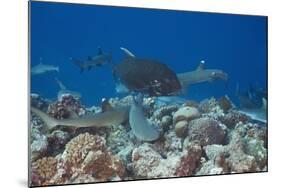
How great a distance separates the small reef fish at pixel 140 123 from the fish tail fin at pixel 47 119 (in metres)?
0.45

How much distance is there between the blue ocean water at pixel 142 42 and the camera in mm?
2682

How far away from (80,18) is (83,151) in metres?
0.76

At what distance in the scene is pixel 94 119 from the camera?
2.75 meters


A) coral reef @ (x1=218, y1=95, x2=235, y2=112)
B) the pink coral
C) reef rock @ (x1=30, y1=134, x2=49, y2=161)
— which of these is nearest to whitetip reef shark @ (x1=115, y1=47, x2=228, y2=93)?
coral reef @ (x1=218, y1=95, x2=235, y2=112)

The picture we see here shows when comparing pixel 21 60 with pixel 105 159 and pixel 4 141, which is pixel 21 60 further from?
pixel 105 159

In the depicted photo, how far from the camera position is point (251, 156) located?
306 cm

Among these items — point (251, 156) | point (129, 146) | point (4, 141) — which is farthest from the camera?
point (251, 156)

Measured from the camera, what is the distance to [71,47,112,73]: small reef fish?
274 cm

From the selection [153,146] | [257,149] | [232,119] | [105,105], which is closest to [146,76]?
[105,105]

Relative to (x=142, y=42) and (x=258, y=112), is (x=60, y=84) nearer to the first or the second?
(x=142, y=42)

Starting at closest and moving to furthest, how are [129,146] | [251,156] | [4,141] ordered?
[4,141] < [129,146] < [251,156]

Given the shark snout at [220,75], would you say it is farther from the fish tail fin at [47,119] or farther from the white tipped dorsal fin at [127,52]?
the fish tail fin at [47,119]

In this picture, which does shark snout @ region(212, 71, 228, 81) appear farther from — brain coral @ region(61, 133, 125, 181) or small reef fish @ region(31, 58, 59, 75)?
small reef fish @ region(31, 58, 59, 75)
